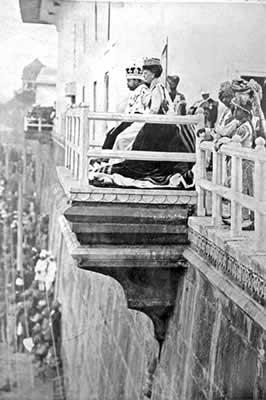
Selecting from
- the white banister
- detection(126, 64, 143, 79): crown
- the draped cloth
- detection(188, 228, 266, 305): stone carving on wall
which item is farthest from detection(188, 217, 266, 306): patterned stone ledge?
detection(126, 64, 143, 79): crown

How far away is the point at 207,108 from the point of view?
2010mm

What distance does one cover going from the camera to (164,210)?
200 cm

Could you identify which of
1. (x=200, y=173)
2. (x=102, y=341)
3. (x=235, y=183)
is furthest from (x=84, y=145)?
(x=102, y=341)

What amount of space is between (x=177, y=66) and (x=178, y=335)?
701 mm

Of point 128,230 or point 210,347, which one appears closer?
point 210,347

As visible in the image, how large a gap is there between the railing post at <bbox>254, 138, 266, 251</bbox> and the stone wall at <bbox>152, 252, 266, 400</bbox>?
113mm

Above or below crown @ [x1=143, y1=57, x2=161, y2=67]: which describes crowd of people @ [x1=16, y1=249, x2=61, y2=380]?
below

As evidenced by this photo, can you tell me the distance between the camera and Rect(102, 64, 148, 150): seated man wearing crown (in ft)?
6.53

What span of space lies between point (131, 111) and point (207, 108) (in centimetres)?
20

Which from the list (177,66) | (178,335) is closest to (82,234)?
(178,335)

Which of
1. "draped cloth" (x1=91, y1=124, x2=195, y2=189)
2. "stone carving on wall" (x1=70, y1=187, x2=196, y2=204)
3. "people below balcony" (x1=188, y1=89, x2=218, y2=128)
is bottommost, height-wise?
"stone carving on wall" (x1=70, y1=187, x2=196, y2=204)

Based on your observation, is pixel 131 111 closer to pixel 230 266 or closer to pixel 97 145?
pixel 97 145

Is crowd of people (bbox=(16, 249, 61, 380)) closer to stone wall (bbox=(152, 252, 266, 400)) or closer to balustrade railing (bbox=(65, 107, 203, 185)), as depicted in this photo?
stone wall (bbox=(152, 252, 266, 400))

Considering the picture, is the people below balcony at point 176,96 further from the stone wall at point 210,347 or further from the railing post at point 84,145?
the stone wall at point 210,347
